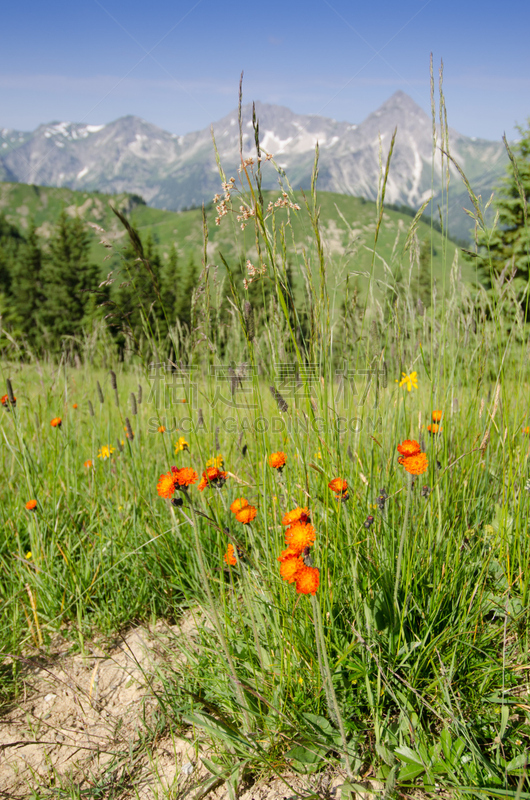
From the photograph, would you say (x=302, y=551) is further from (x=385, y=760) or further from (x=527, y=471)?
(x=527, y=471)

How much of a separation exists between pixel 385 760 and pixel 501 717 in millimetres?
336

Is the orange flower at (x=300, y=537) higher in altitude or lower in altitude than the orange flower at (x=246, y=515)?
higher

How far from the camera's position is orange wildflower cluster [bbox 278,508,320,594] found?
841mm

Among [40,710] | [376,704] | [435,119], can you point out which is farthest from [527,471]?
[40,710]

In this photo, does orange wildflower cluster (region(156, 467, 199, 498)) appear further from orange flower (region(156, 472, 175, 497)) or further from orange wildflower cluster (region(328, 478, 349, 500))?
orange wildflower cluster (region(328, 478, 349, 500))

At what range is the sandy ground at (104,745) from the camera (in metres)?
1.14

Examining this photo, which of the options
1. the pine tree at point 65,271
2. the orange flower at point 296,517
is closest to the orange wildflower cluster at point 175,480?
the orange flower at point 296,517

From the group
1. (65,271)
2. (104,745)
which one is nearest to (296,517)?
(104,745)

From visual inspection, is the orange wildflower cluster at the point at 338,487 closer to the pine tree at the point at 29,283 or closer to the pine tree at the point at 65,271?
the pine tree at the point at 65,271

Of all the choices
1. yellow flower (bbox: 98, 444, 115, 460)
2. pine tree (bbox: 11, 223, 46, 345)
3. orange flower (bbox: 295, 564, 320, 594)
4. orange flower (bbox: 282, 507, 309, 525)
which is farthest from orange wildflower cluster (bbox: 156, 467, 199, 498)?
pine tree (bbox: 11, 223, 46, 345)

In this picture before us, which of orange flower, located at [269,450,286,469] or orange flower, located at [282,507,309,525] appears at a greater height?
orange flower, located at [269,450,286,469]

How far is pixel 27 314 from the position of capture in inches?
1555

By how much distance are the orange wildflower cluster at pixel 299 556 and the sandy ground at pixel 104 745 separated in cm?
52

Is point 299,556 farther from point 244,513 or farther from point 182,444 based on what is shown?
point 182,444
